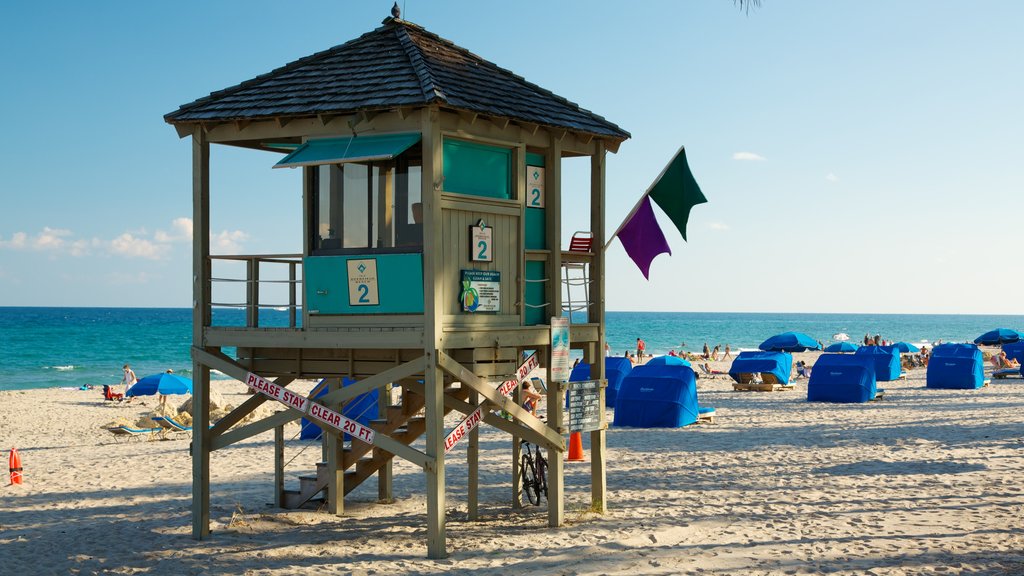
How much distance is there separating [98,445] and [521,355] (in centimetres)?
1419

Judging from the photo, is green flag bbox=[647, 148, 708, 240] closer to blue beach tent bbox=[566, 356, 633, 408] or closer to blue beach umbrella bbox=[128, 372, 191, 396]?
blue beach tent bbox=[566, 356, 633, 408]

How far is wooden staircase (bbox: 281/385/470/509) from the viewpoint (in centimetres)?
1389

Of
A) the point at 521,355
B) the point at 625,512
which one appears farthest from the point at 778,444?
the point at 521,355

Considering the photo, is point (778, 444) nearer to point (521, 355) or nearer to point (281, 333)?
point (521, 355)

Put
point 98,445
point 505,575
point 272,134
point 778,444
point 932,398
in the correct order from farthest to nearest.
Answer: point 932,398
point 98,445
point 778,444
point 272,134
point 505,575

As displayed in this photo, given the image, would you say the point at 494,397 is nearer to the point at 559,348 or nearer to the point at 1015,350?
the point at 559,348

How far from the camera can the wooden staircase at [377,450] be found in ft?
45.6

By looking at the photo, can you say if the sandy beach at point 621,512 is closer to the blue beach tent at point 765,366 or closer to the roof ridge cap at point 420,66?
the roof ridge cap at point 420,66

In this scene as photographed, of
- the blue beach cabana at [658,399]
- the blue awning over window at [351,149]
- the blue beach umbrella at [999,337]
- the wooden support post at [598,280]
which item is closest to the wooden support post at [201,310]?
the blue awning over window at [351,149]

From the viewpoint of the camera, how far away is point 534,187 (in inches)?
499

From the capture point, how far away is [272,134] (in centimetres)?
1185

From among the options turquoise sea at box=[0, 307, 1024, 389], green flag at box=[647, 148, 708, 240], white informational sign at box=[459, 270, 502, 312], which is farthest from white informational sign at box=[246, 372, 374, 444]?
turquoise sea at box=[0, 307, 1024, 389]

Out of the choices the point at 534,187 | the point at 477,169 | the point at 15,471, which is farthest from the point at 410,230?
the point at 15,471

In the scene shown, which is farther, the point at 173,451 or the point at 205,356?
the point at 173,451
